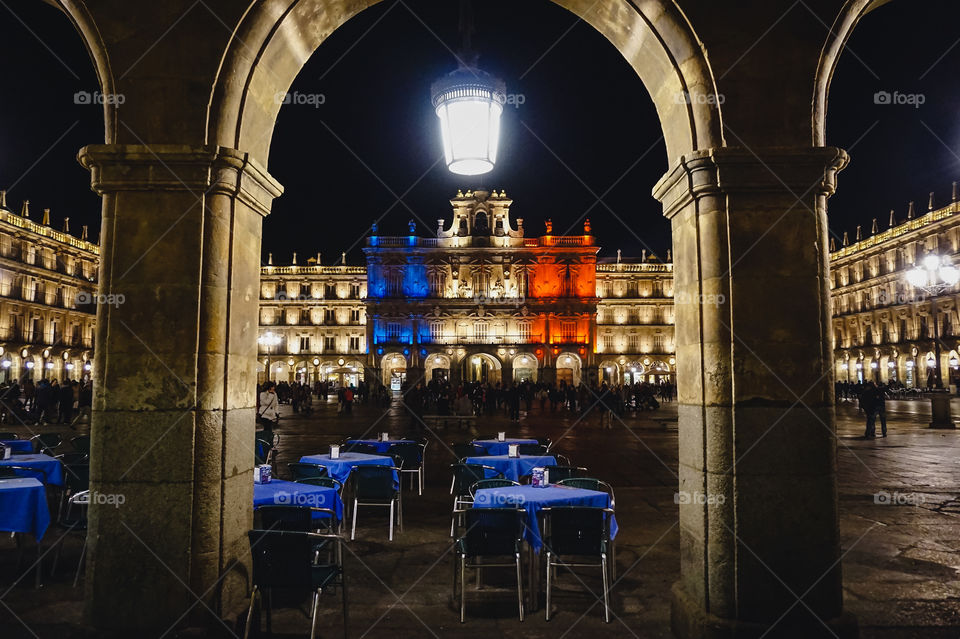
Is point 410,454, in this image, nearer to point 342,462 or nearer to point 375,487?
point 342,462

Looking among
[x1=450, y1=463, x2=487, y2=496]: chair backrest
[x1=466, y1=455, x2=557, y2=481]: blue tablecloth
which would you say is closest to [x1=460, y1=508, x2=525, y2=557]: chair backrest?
[x1=450, y1=463, x2=487, y2=496]: chair backrest

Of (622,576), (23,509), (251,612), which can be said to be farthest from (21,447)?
(622,576)

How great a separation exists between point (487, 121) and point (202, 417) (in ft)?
6.95

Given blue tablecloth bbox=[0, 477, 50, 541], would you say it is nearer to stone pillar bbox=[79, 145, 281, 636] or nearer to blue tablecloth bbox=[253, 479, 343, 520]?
blue tablecloth bbox=[253, 479, 343, 520]

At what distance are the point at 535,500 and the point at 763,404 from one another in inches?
65.6

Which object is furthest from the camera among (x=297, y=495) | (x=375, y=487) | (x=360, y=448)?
(x=360, y=448)

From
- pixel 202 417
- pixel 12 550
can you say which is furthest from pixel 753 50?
pixel 12 550

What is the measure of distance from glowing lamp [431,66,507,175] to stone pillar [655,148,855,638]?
41.1 inches

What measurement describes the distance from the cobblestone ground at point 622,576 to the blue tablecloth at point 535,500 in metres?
0.43

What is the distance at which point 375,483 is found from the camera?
18.6 feet

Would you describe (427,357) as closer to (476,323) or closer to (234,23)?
(476,323)

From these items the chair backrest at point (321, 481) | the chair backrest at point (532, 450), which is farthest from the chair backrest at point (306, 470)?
the chair backrest at point (532, 450)

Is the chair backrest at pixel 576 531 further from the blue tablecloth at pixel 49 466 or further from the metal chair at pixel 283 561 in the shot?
the blue tablecloth at pixel 49 466

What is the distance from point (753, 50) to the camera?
3303 mm
